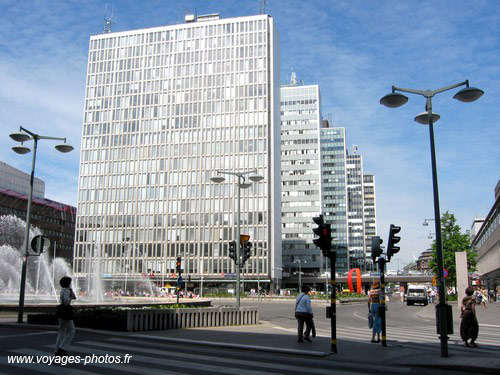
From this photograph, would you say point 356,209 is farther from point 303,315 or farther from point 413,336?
point 303,315

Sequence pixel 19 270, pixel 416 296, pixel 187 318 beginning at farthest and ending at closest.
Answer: pixel 416 296
pixel 19 270
pixel 187 318

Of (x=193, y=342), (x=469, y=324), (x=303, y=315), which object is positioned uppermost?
(x=303, y=315)

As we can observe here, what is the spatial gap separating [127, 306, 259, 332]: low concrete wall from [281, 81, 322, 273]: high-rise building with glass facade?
100864mm

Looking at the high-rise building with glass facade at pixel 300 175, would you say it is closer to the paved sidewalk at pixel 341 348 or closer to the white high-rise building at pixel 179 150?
the white high-rise building at pixel 179 150

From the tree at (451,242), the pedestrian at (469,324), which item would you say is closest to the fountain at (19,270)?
the pedestrian at (469,324)

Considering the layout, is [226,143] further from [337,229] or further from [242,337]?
[242,337]

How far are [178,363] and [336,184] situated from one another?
14395 centimetres

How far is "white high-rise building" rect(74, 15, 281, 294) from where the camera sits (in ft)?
A: 313

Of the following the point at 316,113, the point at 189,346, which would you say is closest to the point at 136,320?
the point at 189,346

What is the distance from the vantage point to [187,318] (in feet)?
56.6

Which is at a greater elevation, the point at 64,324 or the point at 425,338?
the point at 64,324

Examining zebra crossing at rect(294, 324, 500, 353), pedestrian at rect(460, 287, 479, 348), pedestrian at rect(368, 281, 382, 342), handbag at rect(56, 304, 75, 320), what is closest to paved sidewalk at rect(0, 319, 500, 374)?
pedestrian at rect(368, 281, 382, 342)

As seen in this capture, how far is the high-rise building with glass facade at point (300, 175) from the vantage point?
120938 mm

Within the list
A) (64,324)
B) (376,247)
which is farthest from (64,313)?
(376,247)
